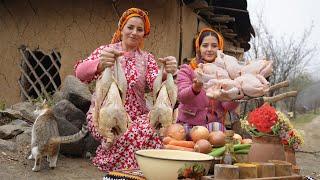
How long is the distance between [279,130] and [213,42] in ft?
4.44

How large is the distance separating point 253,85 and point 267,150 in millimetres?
440

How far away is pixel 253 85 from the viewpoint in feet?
8.05

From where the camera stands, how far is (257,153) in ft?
7.13

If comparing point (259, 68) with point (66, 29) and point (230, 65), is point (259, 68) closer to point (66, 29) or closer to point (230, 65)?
point (230, 65)

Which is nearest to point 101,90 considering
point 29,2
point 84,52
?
point 84,52

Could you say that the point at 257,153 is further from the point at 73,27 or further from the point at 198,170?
the point at 73,27

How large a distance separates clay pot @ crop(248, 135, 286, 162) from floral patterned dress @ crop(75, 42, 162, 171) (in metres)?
1.49

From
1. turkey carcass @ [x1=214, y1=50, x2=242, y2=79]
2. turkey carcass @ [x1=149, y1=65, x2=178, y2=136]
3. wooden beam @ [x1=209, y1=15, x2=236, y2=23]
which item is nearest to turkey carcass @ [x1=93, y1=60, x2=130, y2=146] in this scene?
turkey carcass @ [x1=149, y1=65, x2=178, y2=136]

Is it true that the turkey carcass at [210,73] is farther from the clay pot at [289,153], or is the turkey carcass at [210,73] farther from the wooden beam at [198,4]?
the wooden beam at [198,4]

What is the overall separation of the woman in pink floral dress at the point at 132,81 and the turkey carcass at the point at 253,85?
3.93 ft

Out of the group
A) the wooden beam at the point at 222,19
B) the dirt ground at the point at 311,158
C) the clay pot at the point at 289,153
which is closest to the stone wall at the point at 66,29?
the wooden beam at the point at 222,19

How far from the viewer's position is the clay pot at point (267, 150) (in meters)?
Result: 2.15

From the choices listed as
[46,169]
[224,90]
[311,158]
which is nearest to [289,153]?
[224,90]

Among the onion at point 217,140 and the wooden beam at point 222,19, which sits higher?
the wooden beam at point 222,19
